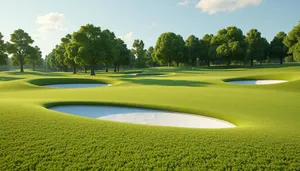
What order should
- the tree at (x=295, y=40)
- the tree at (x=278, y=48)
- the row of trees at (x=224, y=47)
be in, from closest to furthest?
the tree at (x=295, y=40)
the row of trees at (x=224, y=47)
the tree at (x=278, y=48)

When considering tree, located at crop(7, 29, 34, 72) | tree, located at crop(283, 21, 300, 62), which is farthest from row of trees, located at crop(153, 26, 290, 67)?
tree, located at crop(7, 29, 34, 72)

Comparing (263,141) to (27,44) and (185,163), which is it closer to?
(185,163)

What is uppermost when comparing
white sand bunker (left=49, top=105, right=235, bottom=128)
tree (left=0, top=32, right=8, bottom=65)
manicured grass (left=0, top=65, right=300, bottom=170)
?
tree (left=0, top=32, right=8, bottom=65)

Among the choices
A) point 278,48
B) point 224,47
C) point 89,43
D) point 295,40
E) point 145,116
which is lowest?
point 145,116

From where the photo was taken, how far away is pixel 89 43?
163ft

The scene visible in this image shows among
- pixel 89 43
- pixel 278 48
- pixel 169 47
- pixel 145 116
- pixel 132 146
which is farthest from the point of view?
pixel 278 48

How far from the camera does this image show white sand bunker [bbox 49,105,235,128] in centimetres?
980

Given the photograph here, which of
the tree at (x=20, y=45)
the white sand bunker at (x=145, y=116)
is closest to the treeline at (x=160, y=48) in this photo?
the tree at (x=20, y=45)

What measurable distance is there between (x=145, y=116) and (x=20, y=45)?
66.8m

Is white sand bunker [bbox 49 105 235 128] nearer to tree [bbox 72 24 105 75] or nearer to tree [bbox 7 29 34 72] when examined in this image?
tree [bbox 72 24 105 75]

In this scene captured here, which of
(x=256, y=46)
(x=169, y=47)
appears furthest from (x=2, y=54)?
(x=256, y=46)

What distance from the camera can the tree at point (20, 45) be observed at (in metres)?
61.7

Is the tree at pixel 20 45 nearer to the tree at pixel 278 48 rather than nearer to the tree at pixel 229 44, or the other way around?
the tree at pixel 229 44

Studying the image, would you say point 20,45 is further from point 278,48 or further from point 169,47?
point 278,48
